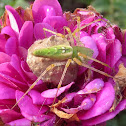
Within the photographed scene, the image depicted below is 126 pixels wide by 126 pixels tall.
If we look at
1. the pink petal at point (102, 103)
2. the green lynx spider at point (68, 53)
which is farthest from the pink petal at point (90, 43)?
the pink petal at point (102, 103)

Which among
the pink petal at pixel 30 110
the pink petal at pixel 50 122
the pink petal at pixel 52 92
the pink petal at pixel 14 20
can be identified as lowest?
the pink petal at pixel 50 122

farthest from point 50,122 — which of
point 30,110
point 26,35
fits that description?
point 26,35

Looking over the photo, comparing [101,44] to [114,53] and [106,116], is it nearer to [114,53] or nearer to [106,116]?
[114,53]

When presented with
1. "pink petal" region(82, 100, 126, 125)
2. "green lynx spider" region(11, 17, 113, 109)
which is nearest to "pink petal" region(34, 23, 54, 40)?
"green lynx spider" region(11, 17, 113, 109)

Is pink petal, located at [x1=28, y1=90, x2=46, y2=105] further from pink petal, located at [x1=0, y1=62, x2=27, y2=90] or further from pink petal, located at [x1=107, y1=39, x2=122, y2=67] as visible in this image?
pink petal, located at [x1=107, y1=39, x2=122, y2=67]

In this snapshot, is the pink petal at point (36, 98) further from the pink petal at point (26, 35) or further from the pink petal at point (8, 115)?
the pink petal at point (26, 35)

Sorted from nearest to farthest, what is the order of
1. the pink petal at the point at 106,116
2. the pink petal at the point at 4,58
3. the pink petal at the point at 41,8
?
1. the pink petal at the point at 106,116
2. the pink petal at the point at 4,58
3. the pink petal at the point at 41,8
